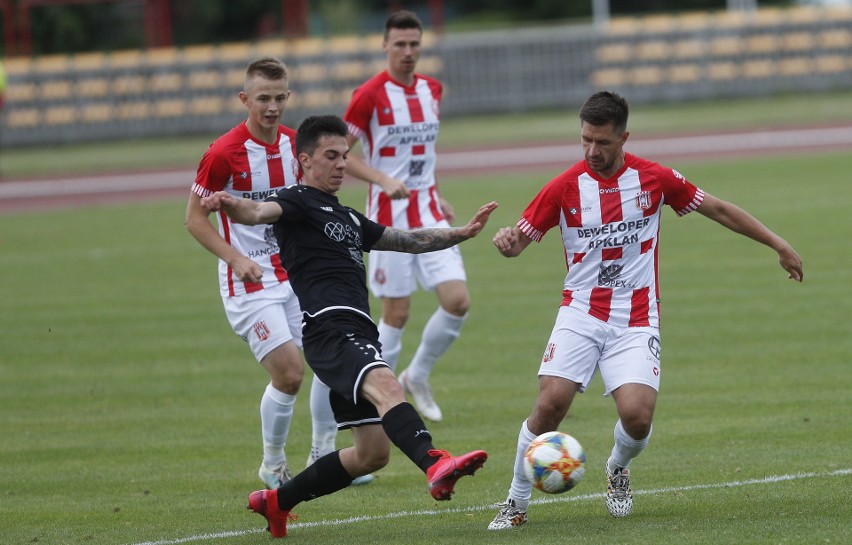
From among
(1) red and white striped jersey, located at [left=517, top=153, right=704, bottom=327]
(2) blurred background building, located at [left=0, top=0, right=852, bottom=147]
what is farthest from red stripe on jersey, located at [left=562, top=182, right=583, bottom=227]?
(2) blurred background building, located at [left=0, top=0, right=852, bottom=147]

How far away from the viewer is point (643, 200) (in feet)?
21.8

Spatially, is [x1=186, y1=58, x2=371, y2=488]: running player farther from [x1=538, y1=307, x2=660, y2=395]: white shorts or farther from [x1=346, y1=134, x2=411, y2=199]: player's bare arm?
[x1=538, y1=307, x2=660, y2=395]: white shorts

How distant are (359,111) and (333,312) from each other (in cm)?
370

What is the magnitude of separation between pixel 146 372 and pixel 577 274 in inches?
231

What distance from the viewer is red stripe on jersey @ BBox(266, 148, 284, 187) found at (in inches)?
303

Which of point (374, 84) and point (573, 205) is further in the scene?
point (374, 84)

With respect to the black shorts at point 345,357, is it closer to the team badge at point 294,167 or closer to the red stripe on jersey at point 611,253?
the red stripe on jersey at point 611,253

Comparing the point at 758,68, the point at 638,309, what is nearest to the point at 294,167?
the point at 638,309

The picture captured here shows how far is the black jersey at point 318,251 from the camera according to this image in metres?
6.36

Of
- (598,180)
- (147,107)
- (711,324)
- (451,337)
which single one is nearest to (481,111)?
(147,107)

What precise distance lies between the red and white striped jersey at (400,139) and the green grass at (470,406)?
155 cm

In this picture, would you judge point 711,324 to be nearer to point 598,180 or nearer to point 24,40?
point 598,180

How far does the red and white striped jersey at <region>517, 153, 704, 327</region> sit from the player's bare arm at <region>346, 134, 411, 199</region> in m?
1.87

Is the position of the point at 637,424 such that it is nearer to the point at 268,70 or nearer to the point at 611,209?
the point at 611,209
